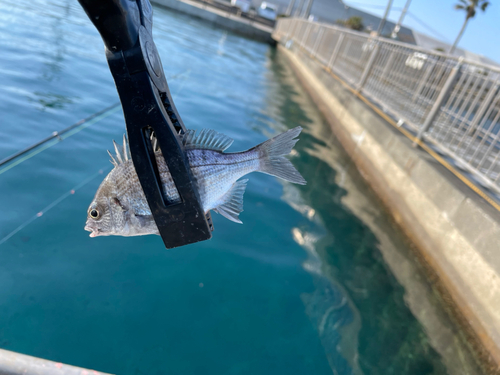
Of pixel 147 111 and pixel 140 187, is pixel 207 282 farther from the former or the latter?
pixel 147 111

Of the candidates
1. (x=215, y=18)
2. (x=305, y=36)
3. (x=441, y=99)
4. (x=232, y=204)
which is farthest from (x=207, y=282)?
(x=215, y=18)

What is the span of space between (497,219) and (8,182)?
20.2 feet

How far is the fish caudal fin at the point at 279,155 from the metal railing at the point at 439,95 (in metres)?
4.76

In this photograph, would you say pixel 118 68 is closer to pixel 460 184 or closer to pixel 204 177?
pixel 204 177

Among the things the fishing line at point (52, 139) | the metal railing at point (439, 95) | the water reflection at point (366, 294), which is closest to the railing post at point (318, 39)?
the metal railing at point (439, 95)

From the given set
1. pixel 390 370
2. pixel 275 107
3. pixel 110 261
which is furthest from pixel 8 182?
pixel 275 107

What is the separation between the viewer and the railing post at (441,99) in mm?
6113

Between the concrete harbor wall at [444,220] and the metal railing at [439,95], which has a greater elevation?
the metal railing at [439,95]

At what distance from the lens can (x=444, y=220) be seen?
17.0 feet

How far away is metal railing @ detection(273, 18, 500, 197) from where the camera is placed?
5.52 m

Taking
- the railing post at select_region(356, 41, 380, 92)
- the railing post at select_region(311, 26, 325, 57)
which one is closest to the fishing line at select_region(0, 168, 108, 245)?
the railing post at select_region(356, 41, 380, 92)

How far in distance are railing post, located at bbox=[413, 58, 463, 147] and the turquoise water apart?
1.81 m

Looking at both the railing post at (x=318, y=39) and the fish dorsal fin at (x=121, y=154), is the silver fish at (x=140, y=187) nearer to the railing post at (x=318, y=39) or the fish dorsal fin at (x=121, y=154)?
the fish dorsal fin at (x=121, y=154)

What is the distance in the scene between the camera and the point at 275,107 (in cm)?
1088
